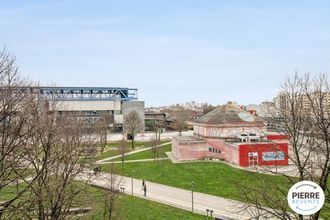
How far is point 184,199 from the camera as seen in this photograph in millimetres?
33312

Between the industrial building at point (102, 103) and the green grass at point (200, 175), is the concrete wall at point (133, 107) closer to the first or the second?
the industrial building at point (102, 103)

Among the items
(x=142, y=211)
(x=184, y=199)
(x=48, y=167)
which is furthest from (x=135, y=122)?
(x=48, y=167)

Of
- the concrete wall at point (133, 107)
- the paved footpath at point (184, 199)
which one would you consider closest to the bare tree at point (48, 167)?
the paved footpath at point (184, 199)

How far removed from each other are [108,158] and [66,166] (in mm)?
→ 40470

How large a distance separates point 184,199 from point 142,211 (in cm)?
516

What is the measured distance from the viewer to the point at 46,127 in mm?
16719

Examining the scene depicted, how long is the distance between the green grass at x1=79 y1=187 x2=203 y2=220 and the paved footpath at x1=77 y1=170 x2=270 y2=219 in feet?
3.30

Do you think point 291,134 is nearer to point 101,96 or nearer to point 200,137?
point 200,137

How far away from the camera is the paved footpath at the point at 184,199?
2848cm

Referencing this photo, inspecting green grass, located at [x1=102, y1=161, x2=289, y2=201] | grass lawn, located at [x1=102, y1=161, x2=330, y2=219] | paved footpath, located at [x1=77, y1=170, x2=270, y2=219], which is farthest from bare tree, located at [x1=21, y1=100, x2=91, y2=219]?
grass lawn, located at [x1=102, y1=161, x2=330, y2=219]

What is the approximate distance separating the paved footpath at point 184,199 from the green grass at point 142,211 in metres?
1.01

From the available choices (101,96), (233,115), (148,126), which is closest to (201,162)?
(233,115)

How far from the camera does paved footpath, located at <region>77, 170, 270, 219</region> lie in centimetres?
2848

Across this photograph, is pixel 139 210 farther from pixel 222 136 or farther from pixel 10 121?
pixel 222 136
